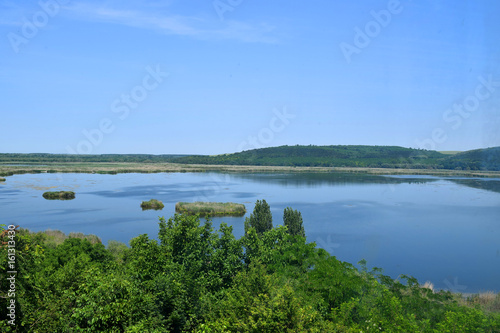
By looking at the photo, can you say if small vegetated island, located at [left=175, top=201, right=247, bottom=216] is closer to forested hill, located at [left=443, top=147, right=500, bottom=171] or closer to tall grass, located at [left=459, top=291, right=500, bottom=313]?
tall grass, located at [left=459, top=291, right=500, bottom=313]

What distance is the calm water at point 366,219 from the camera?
40.4 meters

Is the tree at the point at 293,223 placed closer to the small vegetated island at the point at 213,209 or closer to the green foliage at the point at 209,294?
the green foliage at the point at 209,294

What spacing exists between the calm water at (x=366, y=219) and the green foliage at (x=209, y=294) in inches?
551

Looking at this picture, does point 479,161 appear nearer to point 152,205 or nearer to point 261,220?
point 152,205

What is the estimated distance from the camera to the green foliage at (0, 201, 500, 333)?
1073cm

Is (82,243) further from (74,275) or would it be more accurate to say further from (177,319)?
(177,319)

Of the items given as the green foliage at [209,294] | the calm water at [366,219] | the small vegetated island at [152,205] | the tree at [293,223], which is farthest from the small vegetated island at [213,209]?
the green foliage at [209,294]

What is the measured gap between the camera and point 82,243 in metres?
27.4

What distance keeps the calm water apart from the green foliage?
14.0 meters

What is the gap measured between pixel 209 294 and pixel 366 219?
4971 centimetres

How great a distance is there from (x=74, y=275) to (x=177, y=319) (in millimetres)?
4678

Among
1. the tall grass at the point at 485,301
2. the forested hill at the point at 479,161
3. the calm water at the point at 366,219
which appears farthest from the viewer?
the forested hill at the point at 479,161

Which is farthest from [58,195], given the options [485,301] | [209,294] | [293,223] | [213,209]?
[485,301]

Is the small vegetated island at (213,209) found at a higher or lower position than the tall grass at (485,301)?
higher
